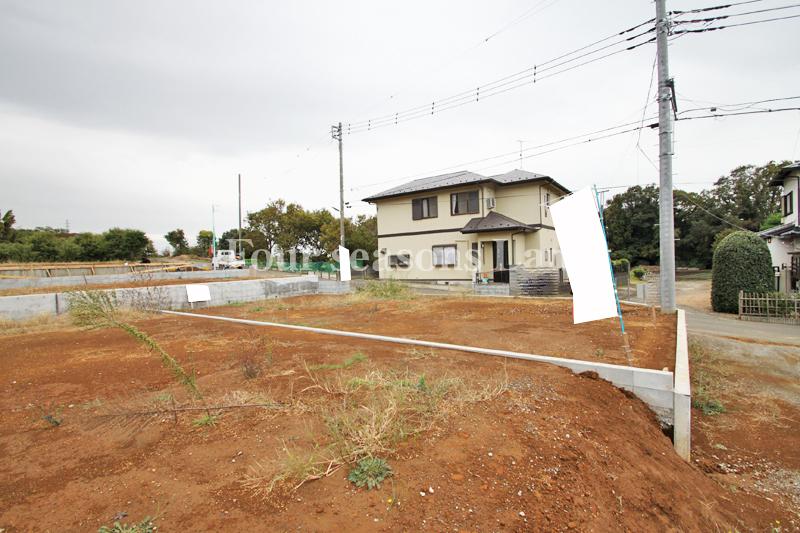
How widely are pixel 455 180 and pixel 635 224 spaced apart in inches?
1014

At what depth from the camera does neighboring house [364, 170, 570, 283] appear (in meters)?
19.8

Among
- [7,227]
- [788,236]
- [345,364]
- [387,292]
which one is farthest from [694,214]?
[7,227]

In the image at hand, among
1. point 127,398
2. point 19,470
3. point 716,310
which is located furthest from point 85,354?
point 716,310

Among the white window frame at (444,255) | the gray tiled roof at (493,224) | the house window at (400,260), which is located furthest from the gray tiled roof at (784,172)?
the house window at (400,260)

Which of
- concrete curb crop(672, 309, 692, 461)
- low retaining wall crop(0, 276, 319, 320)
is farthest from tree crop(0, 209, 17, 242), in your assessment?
concrete curb crop(672, 309, 692, 461)

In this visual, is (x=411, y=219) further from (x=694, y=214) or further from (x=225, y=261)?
(x=694, y=214)

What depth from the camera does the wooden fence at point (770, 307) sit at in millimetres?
10450

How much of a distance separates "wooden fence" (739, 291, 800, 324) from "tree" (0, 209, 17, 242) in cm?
4875

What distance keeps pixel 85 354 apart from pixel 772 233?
2273cm

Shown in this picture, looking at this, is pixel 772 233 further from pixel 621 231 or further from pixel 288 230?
pixel 288 230

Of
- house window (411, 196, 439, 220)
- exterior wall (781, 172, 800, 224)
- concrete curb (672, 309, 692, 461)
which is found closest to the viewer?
concrete curb (672, 309, 692, 461)

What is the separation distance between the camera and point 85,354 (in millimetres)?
6328

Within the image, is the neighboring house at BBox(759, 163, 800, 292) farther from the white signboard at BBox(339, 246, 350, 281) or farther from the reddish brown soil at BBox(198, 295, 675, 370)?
the white signboard at BBox(339, 246, 350, 281)

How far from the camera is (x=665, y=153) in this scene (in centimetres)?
1026
